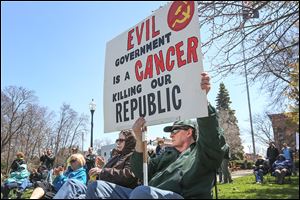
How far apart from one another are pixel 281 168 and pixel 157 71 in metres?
9.60

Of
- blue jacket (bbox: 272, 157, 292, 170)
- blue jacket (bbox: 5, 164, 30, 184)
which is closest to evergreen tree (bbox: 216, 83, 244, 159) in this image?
blue jacket (bbox: 272, 157, 292, 170)

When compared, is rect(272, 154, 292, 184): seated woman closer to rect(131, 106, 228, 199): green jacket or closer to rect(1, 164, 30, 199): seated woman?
rect(1, 164, 30, 199): seated woman

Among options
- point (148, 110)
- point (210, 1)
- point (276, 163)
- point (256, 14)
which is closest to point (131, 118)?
point (148, 110)

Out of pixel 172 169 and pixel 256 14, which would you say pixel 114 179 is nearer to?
pixel 172 169

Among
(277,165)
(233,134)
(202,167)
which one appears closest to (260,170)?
(277,165)

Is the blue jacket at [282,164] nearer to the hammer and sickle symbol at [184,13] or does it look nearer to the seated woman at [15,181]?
the seated woman at [15,181]

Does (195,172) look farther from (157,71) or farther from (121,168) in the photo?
(121,168)

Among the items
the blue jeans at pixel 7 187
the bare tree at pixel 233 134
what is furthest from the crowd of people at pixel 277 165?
→ the bare tree at pixel 233 134

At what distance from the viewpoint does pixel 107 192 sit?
2.52 m

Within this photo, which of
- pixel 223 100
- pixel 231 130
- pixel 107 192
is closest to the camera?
pixel 107 192

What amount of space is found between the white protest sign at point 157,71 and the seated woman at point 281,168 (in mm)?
8809

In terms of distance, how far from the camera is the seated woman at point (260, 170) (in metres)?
12.5

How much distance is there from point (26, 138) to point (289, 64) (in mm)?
44978

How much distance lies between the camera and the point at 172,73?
10.2 ft
